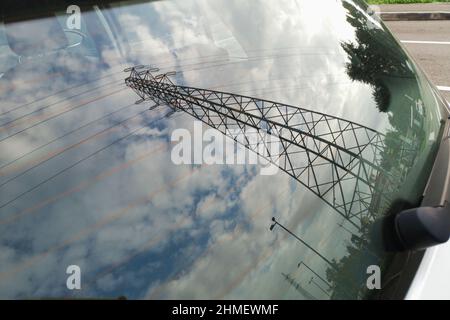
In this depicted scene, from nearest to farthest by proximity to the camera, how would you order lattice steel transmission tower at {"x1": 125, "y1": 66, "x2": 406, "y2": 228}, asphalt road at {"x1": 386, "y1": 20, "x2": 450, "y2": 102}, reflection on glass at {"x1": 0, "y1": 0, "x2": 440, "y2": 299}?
1. reflection on glass at {"x1": 0, "y1": 0, "x2": 440, "y2": 299}
2. lattice steel transmission tower at {"x1": 125, "y1": 66, "x2": 406, "y2": 228}
3. asphalt road at {"x1": 386, "y1": 20, "x2": 450, "y2": 102}

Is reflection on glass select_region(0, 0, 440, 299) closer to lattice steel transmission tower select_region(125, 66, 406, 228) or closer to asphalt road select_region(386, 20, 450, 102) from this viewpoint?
lattice steel transmission tower select_region(125, 66, 406, 228)

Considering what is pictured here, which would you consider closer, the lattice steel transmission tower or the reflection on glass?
the reflection on glass

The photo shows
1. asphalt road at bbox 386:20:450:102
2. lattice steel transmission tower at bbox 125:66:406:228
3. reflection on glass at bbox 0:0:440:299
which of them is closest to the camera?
reflection on glass at bbox 0:0:440:299

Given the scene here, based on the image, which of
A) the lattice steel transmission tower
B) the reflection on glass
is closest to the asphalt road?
the reflection on glass

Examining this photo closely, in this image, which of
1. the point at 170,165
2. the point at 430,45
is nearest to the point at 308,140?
the point at 170,165

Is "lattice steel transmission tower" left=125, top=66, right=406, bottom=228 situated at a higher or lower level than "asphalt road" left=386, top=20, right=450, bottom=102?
lower

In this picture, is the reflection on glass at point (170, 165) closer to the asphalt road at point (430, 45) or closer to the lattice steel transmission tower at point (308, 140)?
the lattice steel transmission tower at point (308, 140)
